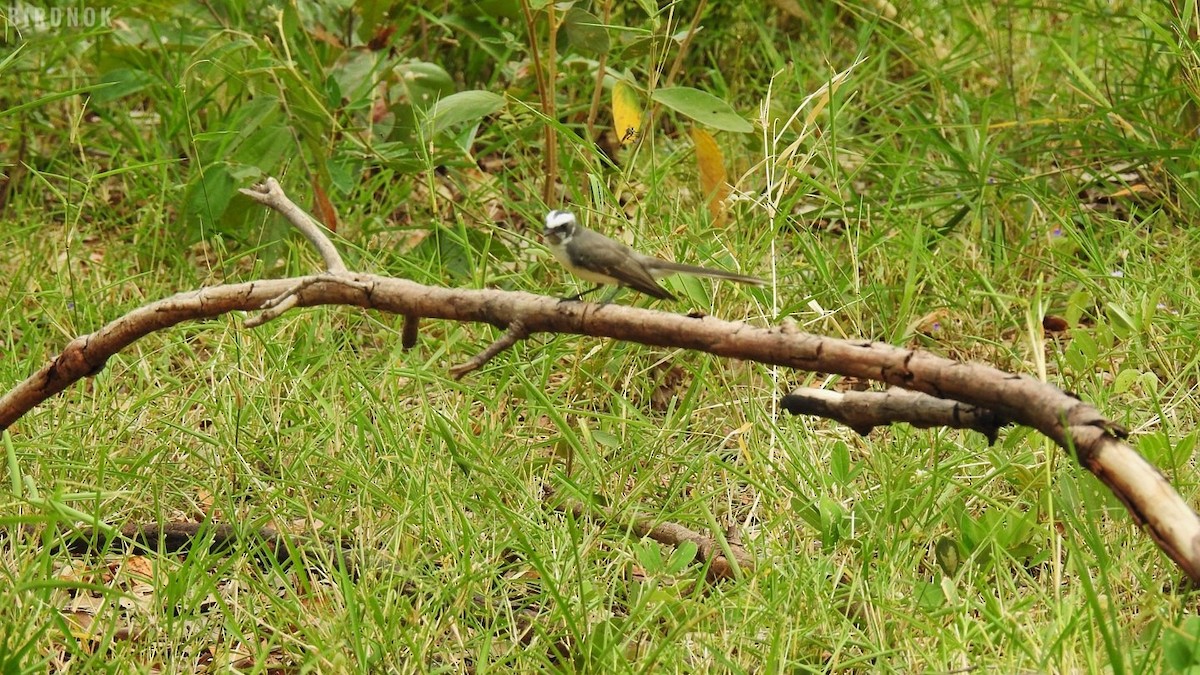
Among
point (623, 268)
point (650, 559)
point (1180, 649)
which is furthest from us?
point (623, 268)

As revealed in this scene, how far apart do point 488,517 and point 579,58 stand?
2269mm

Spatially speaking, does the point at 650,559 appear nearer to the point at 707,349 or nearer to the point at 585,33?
the point at 707,349

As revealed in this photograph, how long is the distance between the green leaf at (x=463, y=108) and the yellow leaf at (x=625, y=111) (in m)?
0.35

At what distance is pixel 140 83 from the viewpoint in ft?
15.1

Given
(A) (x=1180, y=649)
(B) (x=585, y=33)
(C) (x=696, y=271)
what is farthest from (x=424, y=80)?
(A) (x=1180, y=649)

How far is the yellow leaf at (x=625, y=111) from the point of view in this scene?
395 cm

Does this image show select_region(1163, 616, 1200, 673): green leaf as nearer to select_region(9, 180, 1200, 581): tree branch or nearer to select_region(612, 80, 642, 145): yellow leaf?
select_region(9, 180, 1200, 581): tree branch

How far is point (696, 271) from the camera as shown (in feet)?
9.47

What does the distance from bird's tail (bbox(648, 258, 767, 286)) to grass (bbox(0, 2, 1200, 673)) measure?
14.8 inches

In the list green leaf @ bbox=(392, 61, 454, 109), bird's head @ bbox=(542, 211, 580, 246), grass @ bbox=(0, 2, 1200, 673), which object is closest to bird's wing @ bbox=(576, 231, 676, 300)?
bird's head @ bbox=(542, 211, 580, 246)

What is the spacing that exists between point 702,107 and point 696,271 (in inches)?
43.5

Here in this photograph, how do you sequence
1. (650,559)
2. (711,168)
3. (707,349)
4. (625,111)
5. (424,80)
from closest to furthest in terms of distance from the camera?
1. (707,349)
2. (650,559)
3. (625,111)
4. (711,168)
5. (424,80)

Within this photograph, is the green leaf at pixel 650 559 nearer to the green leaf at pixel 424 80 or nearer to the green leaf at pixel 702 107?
the green leaf at pixel 702 107

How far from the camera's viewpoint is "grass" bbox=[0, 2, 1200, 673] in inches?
107
